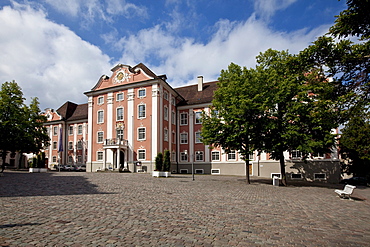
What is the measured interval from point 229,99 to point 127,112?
22.0 metres

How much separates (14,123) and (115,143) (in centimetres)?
1421

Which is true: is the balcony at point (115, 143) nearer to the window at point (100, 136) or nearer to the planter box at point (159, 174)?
the window at point (100, 136)

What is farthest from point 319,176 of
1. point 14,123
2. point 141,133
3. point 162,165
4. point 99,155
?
point 14,123

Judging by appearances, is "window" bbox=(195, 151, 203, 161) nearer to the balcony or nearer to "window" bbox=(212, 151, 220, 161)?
"window" bbox=(212, 151, 220, 161)

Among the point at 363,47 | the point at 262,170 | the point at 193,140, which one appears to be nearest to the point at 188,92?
the point at 193,140

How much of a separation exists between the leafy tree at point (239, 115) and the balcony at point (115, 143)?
18604mm

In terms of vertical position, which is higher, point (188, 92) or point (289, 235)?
point (188, 92)

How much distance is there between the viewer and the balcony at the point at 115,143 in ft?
130

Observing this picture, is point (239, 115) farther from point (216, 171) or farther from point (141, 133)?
point (141, 133)

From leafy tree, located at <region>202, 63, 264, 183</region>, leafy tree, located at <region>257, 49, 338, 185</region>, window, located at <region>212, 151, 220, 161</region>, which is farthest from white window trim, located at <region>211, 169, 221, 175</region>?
leafy tree, located at <region>257, 49, 338, 185</region>

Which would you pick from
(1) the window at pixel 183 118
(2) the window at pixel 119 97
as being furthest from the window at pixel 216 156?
(2) the window at pixel 119 97

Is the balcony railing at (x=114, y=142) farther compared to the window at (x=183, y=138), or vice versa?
the window at (x=183, y=138)

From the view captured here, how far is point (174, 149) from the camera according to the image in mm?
44031

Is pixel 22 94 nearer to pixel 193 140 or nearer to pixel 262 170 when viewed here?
pixel 193 140
